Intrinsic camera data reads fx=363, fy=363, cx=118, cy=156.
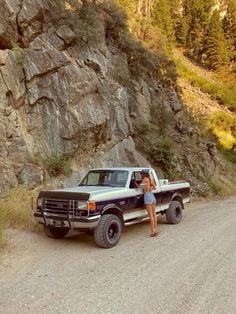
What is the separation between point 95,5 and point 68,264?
47.2 ft

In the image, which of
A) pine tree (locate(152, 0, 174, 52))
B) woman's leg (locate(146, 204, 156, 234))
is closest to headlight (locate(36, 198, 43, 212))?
woman's leg (locate(146, 204, 156, 234))

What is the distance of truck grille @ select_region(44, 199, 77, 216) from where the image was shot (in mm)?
8305

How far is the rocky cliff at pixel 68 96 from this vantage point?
39.6 ft

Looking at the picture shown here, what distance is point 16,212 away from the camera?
31.3ft

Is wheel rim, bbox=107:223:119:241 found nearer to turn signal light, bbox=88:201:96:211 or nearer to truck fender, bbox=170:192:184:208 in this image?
turn signal light, bbox=88:201:96:211

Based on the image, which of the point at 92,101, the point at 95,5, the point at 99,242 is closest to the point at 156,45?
the point at 95,5

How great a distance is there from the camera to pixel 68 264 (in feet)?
22.9

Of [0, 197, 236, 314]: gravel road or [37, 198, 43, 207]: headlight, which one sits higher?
[37, 198, 43, 207]: headlight

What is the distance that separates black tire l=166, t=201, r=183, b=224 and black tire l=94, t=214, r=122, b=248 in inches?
110

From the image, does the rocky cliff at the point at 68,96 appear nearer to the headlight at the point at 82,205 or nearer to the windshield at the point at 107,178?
the windshield at the point at 107,178

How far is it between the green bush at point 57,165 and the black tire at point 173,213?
13.0 ft

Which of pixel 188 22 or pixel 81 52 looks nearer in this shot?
pixel 81 52

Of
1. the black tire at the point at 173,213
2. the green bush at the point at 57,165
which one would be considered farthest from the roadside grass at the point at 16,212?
the black tire at the point at 173,213

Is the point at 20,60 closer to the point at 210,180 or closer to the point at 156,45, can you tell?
the point at 210,180
